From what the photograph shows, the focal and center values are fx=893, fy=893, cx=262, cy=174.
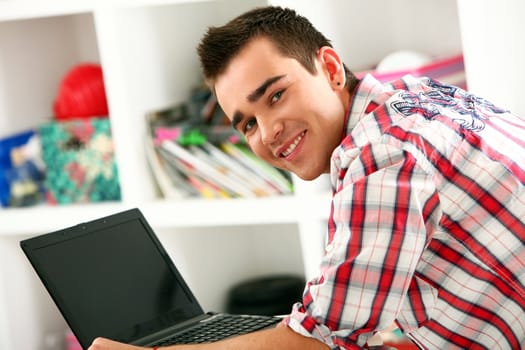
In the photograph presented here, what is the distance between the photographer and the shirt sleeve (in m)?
1.16

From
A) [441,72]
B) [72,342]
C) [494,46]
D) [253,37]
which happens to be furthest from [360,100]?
[72,342]

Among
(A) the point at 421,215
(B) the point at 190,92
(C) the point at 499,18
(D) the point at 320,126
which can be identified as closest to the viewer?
(A) the point at 421,215

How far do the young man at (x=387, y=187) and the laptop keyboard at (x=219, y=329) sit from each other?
0.72 feet

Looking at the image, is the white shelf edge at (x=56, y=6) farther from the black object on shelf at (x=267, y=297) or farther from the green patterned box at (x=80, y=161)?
the black object on shelf at (x=267, y=297)

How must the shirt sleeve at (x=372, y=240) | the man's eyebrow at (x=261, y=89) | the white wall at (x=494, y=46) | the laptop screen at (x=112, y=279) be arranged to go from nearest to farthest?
the shirt sleeve at (x=372, y=240) → the man's eyebrow at (x=261, y=89) → the laptop screen at (x=112, y=279) → the white wall at (x=494, y=46)

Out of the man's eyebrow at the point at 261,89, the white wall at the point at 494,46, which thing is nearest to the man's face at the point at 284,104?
the man's eyebrow at the point at 261,89

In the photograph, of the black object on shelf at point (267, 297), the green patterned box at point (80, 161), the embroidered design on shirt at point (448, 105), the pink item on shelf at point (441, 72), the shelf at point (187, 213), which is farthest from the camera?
the black object on shelf at point (267, 297)

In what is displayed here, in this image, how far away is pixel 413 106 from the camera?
1.26 m

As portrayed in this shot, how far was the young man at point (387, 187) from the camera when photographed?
3.84 ft

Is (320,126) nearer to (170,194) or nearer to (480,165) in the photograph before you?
(480,165)

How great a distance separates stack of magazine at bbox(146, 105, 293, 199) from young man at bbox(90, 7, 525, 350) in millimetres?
848

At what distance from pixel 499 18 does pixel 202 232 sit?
1.10 meters

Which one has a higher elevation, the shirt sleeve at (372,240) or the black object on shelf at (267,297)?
the shirt sleeve at (372,240)

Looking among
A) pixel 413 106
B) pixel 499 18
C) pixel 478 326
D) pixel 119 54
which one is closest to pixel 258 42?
pixel 413 106
